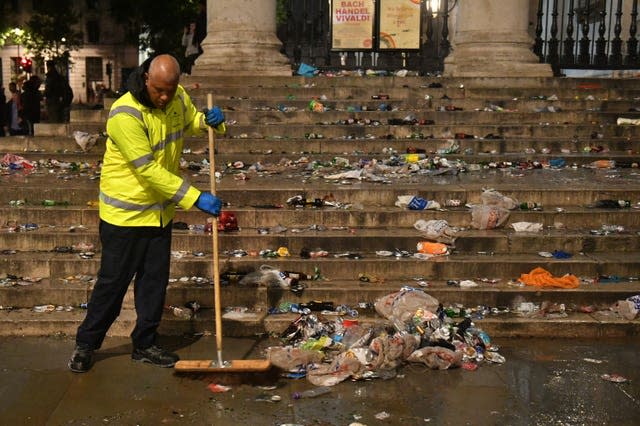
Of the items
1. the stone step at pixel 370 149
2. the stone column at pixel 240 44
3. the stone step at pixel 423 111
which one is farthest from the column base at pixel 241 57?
the stone step at pixel 370 149

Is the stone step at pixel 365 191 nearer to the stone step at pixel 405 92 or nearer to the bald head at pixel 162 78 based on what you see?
the bald head at pixel 162 78

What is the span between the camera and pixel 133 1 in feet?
95.8

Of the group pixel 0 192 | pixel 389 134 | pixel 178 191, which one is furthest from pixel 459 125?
pixel 178 191

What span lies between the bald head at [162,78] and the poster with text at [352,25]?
11.9 meters

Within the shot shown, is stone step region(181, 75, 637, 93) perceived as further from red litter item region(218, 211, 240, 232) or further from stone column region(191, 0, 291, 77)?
red litter item region(218, 211, 240, 232)

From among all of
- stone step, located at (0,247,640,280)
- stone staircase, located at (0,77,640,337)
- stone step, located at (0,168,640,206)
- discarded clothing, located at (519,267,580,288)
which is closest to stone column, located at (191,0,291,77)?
stone staircase, located at (0,77,640,337)

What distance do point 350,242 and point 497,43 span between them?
26.6ft

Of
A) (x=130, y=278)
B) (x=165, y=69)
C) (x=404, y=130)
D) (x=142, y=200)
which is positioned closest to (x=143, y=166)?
(x=142, y=200)

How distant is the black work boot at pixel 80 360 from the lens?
5445 millimetres

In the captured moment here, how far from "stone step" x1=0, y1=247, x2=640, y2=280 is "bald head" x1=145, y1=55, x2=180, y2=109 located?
2323 millimetres

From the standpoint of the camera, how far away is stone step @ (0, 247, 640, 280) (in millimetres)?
7145

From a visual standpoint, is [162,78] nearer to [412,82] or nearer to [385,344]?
[385,344]

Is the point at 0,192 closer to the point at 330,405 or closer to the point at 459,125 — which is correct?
the point at 330,405

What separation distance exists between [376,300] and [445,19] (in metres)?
14.1
